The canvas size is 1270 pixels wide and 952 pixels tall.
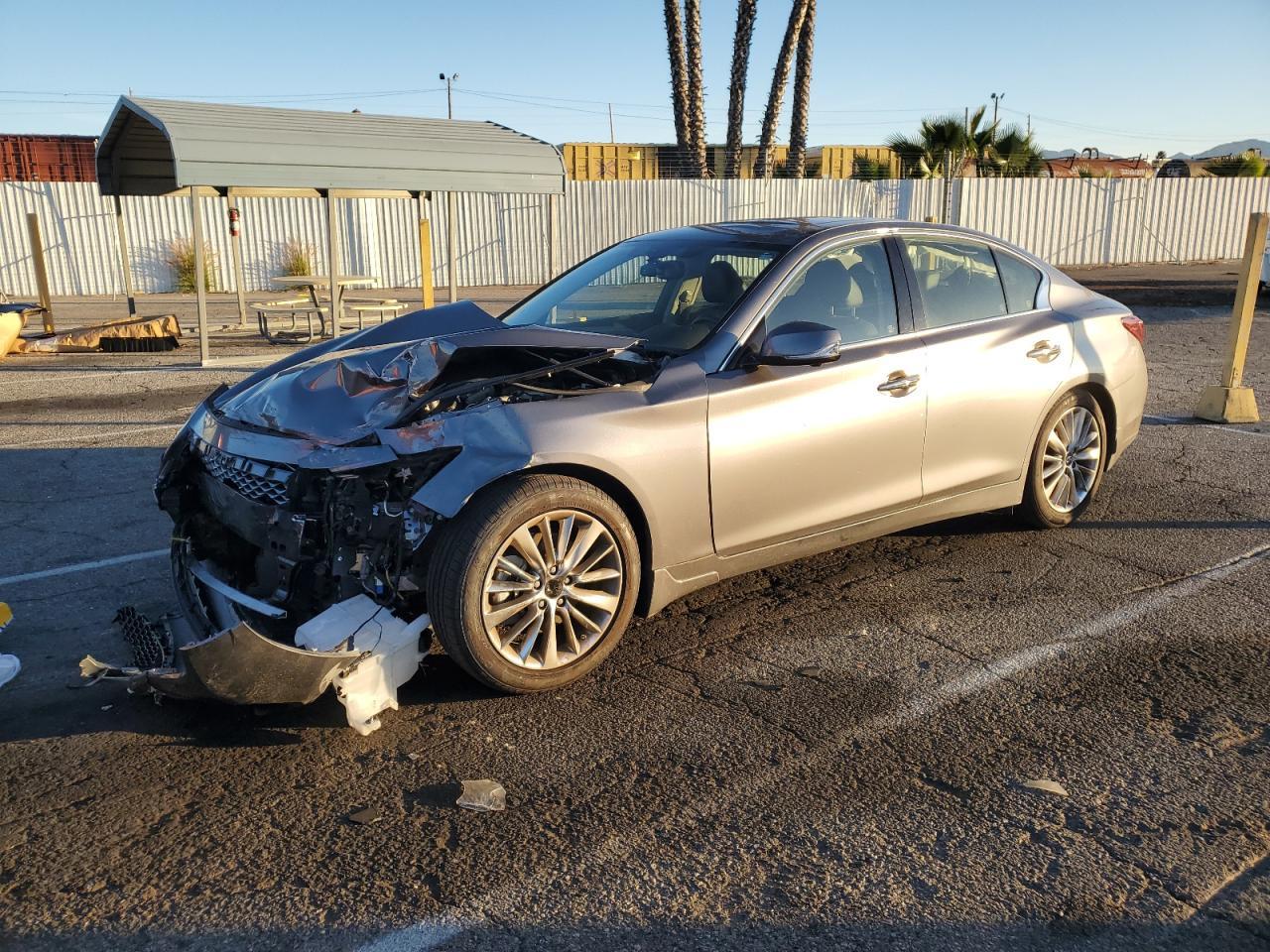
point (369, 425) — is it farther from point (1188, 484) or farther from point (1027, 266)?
point (1188, 484)

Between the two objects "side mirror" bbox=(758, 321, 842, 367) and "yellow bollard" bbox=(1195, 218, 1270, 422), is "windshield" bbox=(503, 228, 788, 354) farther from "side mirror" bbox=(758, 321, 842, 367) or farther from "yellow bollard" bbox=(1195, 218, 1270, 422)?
"yellow bollard" bbox=(1195, 218, 1270, 422)

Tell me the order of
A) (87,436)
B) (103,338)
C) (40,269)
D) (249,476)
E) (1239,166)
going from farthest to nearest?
(1239,166) < (40,269) < (103,338) < (87,436) < (249,476)

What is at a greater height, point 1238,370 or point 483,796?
point 1238,370

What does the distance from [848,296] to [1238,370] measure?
5.57 meters

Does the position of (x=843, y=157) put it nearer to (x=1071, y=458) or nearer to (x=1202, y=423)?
(x=1202, y=423)

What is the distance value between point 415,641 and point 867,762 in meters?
1.62

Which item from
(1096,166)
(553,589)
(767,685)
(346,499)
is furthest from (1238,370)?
(1096,166)

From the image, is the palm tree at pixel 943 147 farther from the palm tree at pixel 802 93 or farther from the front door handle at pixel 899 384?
the front door handle at pixel 899 384

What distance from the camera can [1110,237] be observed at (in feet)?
97.4

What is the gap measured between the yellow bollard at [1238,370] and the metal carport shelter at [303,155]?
9.04 metres

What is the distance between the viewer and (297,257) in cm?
2523

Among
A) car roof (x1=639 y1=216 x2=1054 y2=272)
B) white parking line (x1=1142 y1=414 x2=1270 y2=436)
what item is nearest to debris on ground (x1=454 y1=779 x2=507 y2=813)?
car roof (x1=639 y1=216 x2=1054 y2=272)

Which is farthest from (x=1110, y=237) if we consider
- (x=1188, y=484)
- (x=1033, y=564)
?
(x=1033, y=564)

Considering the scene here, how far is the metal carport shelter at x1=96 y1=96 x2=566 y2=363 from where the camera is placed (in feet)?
39.7
